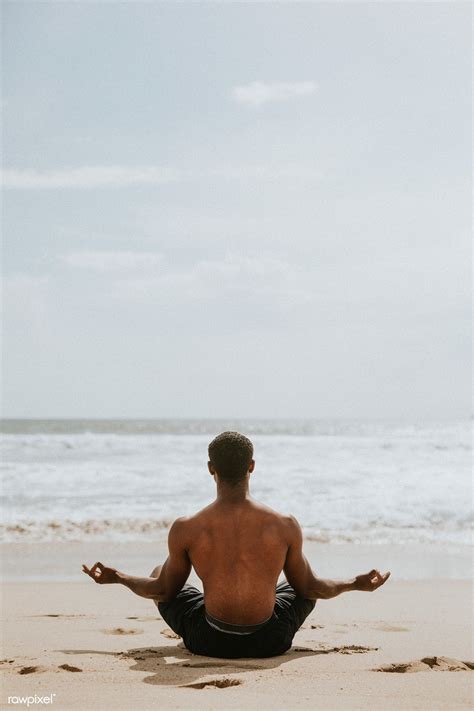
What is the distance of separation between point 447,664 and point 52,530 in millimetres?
6434

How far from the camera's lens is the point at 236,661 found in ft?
12.7

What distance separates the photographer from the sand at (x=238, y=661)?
10.4 feet

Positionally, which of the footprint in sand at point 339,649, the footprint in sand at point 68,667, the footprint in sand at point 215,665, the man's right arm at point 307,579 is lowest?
the footprint in sand at point 339,649

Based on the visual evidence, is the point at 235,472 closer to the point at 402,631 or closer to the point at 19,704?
the point at 19,704

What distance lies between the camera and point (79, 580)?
6.84 meters

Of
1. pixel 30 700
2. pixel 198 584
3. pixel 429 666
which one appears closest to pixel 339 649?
pixel 429 666

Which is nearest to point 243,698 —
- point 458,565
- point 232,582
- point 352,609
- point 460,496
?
point 232,582

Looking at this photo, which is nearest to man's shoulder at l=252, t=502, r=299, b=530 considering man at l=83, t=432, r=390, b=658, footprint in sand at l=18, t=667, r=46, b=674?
man at l=83, t=432, r=390, b=658

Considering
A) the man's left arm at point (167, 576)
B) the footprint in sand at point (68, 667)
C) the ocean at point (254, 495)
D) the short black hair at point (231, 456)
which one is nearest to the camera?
the footprint in sand at point (68, 667)

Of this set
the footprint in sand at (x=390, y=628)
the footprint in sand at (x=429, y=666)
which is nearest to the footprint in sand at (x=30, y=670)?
the footprint in sand at (x=429, y=666)

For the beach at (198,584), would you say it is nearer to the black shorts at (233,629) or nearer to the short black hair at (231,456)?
the black shorts at (233,629)

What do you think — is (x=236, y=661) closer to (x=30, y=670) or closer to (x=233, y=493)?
(x=233, y=493)

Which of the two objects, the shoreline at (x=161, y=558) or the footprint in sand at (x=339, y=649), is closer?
the footprint in sand at (x=339, y=649)

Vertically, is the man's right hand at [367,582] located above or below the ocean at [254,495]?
above
